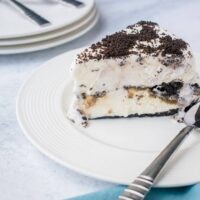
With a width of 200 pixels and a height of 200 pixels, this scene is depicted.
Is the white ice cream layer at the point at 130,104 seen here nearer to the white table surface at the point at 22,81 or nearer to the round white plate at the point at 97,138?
the round white plate at the point at 97,138

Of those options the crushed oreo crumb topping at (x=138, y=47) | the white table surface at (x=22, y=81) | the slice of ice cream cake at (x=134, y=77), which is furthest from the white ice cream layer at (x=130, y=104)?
A: the white table surface at (x=22, y=81)

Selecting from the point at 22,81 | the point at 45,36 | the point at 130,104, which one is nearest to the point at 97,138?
the point at 130,104

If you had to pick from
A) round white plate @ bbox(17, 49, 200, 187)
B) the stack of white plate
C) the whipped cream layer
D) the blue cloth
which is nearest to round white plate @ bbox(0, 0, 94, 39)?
the stack of white plate

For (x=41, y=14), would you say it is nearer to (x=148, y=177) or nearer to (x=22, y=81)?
(x=22, y=81)

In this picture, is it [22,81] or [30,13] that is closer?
[22,81]

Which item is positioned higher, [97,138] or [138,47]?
[138,47]

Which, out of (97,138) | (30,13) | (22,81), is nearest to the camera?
(97,138)

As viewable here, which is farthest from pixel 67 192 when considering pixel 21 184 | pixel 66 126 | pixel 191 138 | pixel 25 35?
pixel 25 35
